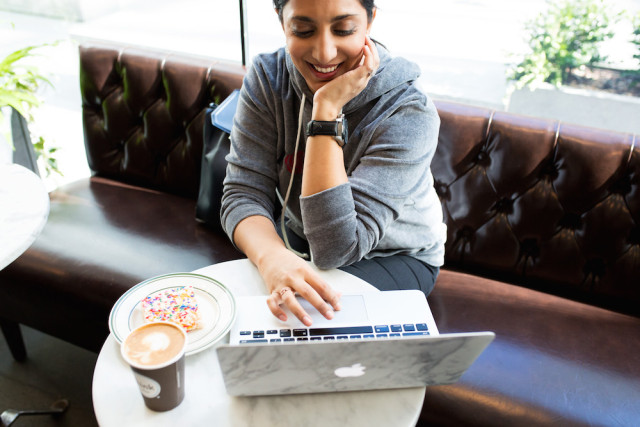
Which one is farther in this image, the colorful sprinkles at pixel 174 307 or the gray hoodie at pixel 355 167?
→ the gray hoodie at pixel 355 167

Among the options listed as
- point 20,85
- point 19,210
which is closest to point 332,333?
point 19,210

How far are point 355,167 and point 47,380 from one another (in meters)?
1.42

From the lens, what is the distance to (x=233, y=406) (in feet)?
2.64

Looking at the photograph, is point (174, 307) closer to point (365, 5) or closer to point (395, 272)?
point (395, 272)

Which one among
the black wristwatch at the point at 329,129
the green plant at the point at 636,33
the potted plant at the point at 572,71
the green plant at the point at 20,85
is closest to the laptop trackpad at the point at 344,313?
the black wristwatch at the point at 329,129

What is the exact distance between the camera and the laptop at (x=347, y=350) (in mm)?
692

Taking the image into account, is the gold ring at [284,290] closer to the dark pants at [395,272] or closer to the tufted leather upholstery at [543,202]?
the dark pants at [395,272]

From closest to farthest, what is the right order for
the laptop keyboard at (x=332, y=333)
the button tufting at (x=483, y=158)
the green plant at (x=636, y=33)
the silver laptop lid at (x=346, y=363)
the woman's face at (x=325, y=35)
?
the silver laptop lid at (x=346, y=363), the laptop keyboard at (x=332, y=333), the woman's face at (x=325, y=35), the button tufting at (x=483, y=158), the green plant at (x=636, y=33)

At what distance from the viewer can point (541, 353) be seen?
4.29 ft

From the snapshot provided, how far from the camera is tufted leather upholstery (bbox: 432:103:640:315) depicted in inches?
58.7

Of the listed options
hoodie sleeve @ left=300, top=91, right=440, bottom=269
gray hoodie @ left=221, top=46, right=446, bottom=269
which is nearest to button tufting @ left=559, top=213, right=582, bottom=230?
gray hoodie @ left=221, top=46, right=446, bottom=269

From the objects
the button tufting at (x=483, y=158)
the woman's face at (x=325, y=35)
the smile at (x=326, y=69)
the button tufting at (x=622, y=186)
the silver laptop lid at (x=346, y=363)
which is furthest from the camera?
the button tufting at (x=483, y=158)

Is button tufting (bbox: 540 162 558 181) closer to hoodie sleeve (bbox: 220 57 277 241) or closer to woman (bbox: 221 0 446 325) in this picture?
woman (bbox: 221 0 446 325)

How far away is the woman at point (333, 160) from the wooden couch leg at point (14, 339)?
1113 millimetres
